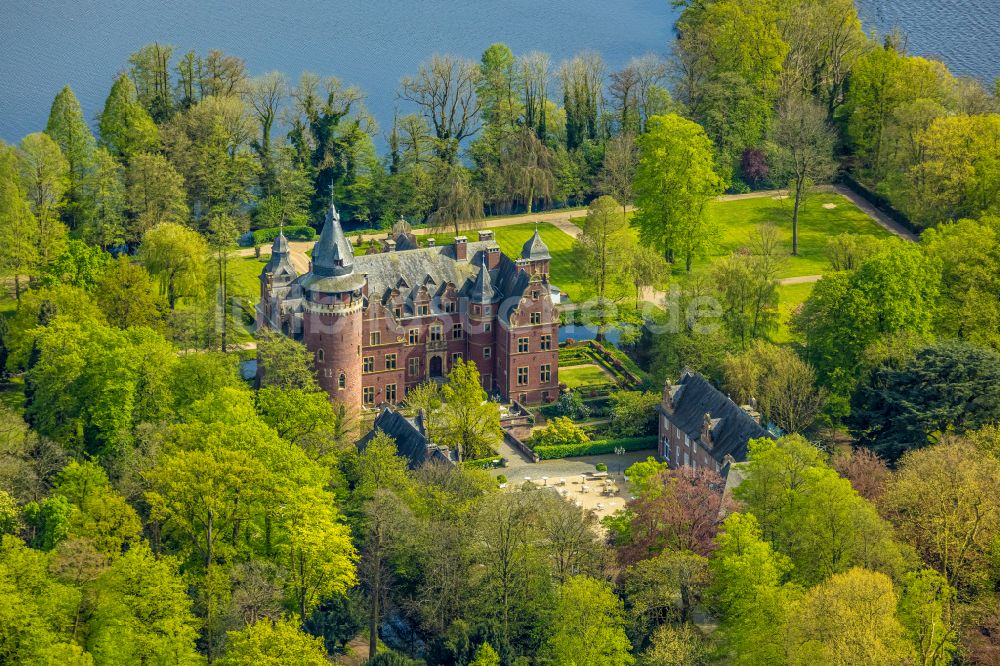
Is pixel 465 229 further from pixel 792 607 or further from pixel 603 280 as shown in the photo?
pixel 792 607

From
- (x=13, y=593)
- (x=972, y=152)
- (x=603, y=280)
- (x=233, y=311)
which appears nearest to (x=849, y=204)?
(x=972, y=152)

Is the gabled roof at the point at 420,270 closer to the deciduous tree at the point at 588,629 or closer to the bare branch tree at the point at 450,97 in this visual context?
the bare branch tree at the point at 450,97

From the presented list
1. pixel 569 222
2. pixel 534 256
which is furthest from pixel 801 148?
pixel 534 256

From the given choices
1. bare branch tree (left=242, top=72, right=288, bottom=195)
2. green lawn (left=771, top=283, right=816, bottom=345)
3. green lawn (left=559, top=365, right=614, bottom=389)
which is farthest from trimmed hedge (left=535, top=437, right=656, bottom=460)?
bare branch tree (left=242, top=72, right=288, bottom=195)

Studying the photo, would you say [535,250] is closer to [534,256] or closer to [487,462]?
[534,256]

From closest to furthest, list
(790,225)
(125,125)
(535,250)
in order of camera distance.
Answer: (535,250) → (125,125) → (790,225)

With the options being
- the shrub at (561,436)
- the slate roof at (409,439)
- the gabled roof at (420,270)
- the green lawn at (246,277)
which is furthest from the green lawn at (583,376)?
the green lawn at (246,277)
